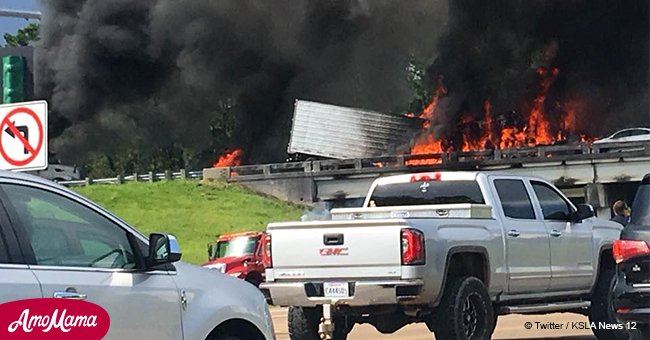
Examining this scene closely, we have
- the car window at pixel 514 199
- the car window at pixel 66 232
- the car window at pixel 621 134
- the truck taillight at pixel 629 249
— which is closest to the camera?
the car window at pixel 66 232

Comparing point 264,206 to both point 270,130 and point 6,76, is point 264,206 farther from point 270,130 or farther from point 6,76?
point 6,76

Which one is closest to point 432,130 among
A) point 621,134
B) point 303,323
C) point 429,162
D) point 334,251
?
point 429,162

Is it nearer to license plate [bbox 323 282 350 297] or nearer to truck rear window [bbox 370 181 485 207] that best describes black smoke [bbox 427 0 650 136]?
truck rear window [bbox 370 181 485 207]

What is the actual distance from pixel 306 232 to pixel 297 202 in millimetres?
40485

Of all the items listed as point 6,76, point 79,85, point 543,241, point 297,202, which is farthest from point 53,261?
point 297,202

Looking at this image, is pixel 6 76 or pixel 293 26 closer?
pixel 6 76

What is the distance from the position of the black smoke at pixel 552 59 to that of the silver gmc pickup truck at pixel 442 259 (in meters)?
38.4

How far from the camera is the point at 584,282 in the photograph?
11953mm

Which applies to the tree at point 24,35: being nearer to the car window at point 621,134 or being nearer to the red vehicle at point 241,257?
the car window at point 621,134

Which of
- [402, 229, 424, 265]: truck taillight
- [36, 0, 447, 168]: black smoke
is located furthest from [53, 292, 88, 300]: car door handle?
[36, 0, 447, 168]: black smoke

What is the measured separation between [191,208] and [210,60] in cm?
721

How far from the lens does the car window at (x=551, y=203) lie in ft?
38.9

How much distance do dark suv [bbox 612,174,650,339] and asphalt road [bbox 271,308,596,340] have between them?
4.32 metres

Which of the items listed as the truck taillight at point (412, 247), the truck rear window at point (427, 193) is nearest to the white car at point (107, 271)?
the truck taillight at point (412, 247)
